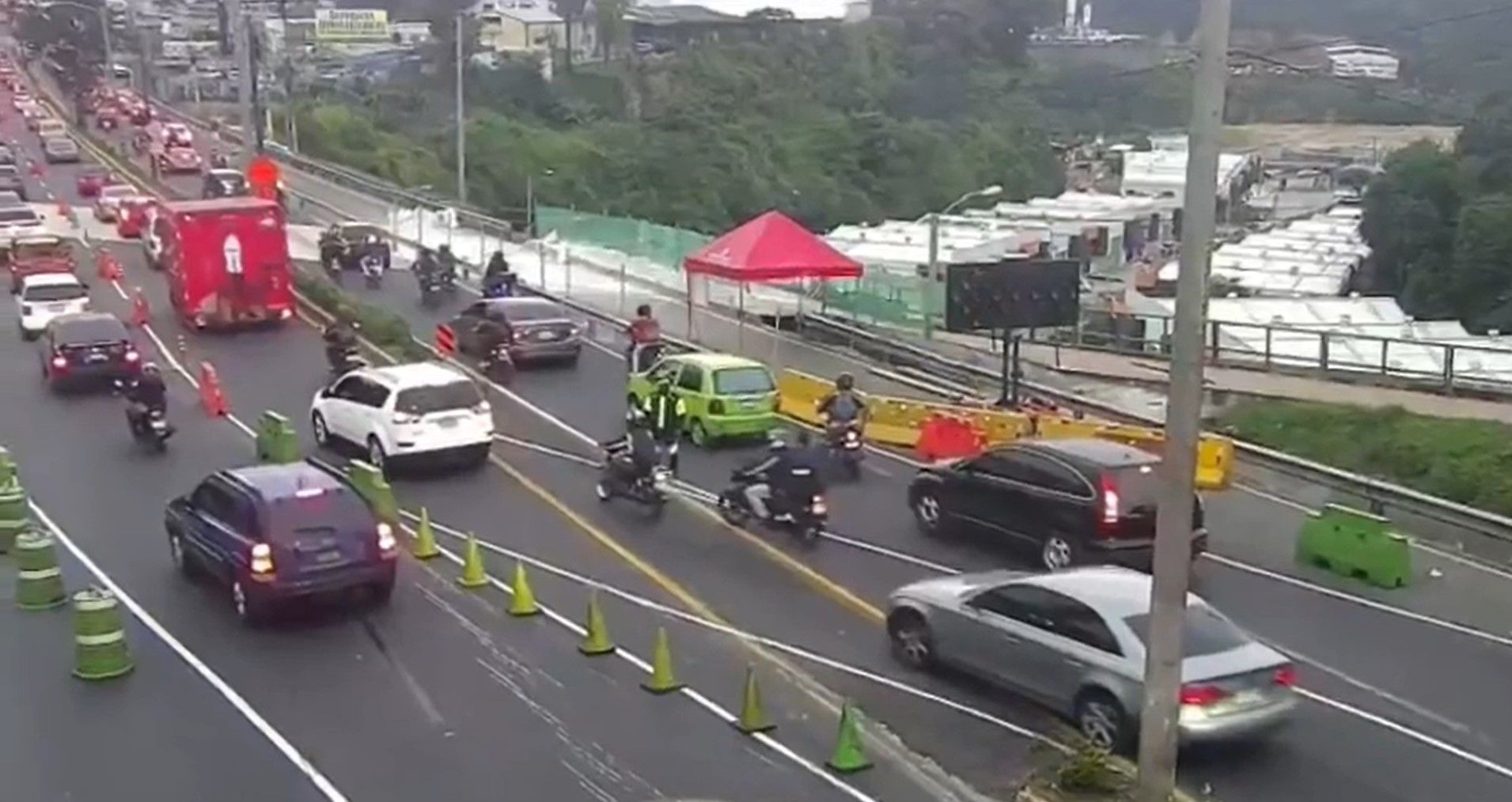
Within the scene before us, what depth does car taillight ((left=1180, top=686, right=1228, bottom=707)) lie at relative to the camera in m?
13.3

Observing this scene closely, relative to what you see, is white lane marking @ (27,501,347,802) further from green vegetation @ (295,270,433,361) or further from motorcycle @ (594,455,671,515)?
green vegetation @ (295,270,433,361)

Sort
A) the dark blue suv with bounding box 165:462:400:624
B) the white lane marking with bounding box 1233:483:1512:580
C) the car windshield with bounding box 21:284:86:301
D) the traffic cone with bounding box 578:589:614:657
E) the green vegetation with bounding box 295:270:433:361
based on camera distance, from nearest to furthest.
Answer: the traffic cone with bounding box 578:589:614:657, the dark blue suv with bounding box 165:462:400:624, the white lane marking with bounding box 1233:483:1512:580, the green vegetation with bounding box 295:270:433:361, the car windshield with bounding box 21:284:86:301

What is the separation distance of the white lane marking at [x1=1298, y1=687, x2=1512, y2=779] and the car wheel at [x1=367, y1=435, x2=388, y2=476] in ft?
44.0

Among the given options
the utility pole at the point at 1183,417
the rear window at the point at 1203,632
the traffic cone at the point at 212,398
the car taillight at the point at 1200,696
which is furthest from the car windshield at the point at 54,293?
the utility pole at the point at 1183,417

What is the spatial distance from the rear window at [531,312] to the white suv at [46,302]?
31.0 feet

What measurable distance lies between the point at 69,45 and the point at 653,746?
Result: 4326 inches

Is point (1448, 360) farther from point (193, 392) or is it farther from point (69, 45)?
point (69, 45)

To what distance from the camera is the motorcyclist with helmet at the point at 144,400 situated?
26203 millimetres

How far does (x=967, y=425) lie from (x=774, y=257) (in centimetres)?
686

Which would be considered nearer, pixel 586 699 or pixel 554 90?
pixel 586 699

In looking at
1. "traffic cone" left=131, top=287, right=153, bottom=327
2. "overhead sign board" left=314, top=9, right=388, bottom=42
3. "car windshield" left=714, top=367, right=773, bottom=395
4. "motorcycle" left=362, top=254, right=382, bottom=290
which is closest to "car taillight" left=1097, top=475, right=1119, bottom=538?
"car windshield" left=714, top=367, right=773, bottom=395

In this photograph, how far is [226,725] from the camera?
14789mm

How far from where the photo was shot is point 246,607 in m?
17.5

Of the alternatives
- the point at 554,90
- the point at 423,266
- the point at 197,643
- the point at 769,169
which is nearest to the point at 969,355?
the point at 423,266
